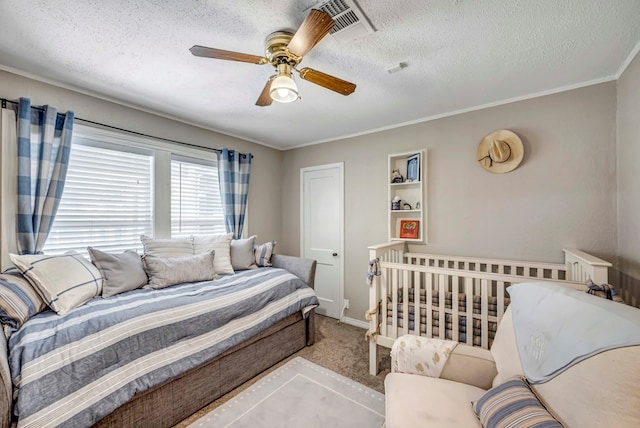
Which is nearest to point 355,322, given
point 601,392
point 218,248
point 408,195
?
point 408,195

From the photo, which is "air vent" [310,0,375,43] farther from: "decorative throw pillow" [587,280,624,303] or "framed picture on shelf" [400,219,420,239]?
"framed picture on shelf" [400,219,420,239]

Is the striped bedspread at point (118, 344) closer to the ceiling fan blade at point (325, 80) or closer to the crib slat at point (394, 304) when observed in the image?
the crib slat at point (394, 304)

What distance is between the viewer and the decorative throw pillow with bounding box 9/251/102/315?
5.37 feet

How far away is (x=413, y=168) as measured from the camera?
2.94 meters

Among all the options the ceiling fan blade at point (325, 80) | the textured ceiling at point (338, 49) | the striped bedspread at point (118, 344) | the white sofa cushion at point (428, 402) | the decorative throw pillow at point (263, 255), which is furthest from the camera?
the decorative throw pillow at point (263, 255)

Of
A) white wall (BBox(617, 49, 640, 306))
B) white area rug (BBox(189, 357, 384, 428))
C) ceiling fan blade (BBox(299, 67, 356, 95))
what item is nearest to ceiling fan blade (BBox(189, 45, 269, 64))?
ceiling fan blade (BBox(299, 67, 356, 95))

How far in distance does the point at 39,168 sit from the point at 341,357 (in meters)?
2.94

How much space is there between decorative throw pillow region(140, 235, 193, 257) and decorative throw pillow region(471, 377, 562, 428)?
2524 millimetres

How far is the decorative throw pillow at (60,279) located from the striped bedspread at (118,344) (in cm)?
8

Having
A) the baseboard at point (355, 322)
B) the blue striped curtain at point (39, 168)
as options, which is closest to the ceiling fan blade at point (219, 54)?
the blue striped curtain at point (39, 168)

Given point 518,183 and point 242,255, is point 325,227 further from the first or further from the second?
point 518,183

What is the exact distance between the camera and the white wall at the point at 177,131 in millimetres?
2021

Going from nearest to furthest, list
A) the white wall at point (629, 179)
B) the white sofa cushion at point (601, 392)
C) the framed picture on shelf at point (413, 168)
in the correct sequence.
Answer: the white sofa cushion at point (601, 392) → the white wall at point (629, 179) → the framed picture on shelf at point (413, 168)

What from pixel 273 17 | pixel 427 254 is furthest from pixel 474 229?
pixel 273 17
